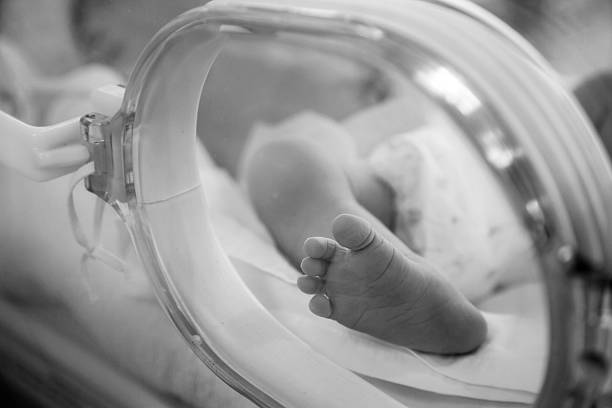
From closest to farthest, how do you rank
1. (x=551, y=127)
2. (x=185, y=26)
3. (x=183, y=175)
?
(x=551, y=127) → (x=185, y=26) → (x=183, y=175)

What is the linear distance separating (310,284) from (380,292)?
5 cm

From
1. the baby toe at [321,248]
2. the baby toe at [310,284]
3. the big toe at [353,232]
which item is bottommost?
the baby toe at [310,284]

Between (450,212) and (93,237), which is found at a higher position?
(450,212)

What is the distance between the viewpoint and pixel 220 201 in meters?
0.70

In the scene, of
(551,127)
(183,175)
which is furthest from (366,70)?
(551,127)

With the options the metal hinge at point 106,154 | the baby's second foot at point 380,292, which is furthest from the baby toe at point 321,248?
the metal hinge at point 106,154

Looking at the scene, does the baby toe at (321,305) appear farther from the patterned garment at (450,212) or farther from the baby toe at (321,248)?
the patterned garment at (450,212)

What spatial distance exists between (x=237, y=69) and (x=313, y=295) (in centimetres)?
29

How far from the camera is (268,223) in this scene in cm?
65

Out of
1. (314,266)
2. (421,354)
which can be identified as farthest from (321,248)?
(421,354)

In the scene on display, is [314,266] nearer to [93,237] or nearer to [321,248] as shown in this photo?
[321,248]

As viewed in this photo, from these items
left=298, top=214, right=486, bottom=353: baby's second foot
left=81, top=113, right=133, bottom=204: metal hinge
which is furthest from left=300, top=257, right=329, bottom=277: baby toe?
left=81, top=113, right=133, bottom=204: metal hinge

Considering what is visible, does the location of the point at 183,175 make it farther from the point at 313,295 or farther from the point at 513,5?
the point at 513,5

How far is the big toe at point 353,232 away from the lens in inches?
18.1
